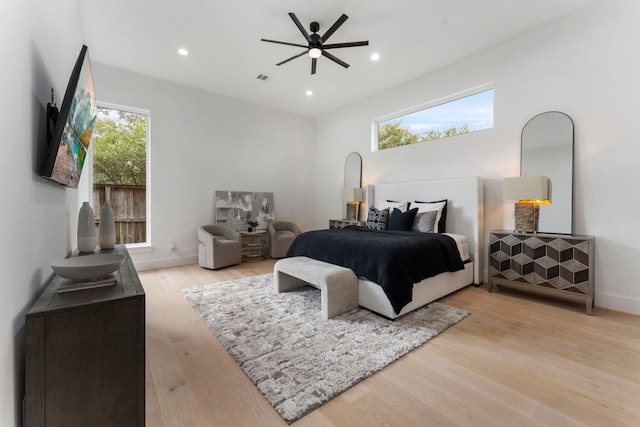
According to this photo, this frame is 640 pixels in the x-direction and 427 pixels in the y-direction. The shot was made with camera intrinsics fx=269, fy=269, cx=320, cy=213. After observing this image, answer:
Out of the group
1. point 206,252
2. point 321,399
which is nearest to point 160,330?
point 321,399

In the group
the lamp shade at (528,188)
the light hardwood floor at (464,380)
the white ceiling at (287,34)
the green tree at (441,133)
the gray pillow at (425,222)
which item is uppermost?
the white ceiling at (287,34)

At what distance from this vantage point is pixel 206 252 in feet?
14.5

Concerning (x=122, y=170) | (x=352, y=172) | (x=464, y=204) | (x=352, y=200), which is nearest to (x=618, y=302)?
(x=464, y=204)

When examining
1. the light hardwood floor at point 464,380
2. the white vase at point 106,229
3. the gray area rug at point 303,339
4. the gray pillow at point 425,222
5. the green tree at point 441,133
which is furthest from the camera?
the green tree at point 441,133

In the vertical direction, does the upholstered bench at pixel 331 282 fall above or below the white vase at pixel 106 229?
below

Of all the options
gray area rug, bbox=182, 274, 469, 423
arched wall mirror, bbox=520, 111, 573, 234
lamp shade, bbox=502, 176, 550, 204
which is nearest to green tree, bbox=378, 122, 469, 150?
arched wall mirror, bbox=520, 111, 573, 234

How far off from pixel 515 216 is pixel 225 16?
4.01 metres

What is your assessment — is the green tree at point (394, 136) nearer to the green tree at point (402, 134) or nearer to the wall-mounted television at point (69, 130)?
the green tree at point (402, 134)

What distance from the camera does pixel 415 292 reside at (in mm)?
2707

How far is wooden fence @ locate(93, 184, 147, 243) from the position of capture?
4357mm

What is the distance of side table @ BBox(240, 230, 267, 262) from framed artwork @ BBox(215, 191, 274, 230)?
0.93 ft

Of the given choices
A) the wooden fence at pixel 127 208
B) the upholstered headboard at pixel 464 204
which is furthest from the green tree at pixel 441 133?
the wooden fence at pixel 127 208

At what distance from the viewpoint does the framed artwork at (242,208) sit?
509cm

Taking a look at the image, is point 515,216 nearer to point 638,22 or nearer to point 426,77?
point 638,22
